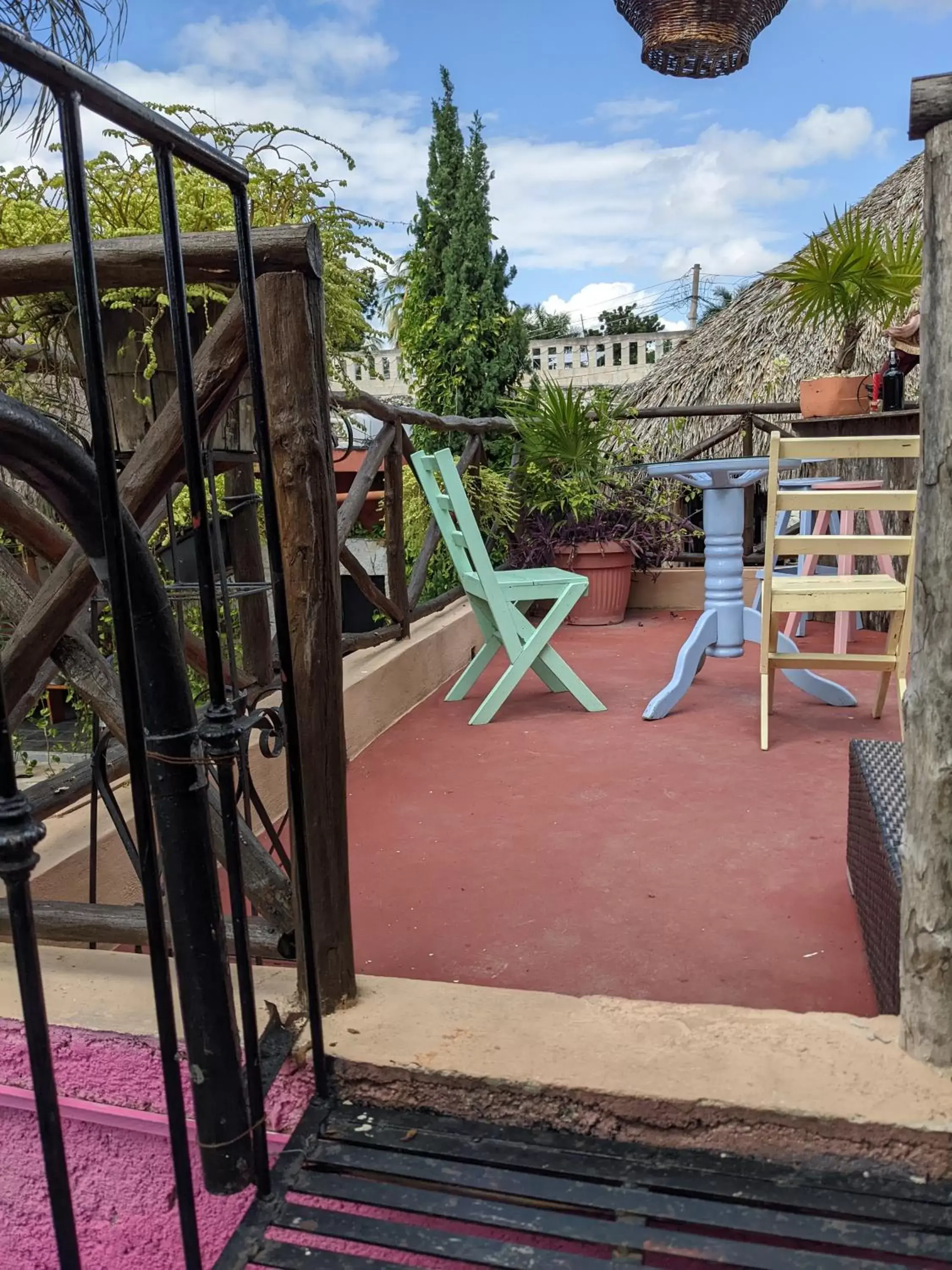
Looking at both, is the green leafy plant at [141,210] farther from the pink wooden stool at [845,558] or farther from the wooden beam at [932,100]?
the pink wooden stool at [845,558]

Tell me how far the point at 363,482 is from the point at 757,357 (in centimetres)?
566

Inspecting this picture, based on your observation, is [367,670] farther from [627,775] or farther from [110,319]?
[110,319]

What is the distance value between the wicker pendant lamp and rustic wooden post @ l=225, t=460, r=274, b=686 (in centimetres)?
376

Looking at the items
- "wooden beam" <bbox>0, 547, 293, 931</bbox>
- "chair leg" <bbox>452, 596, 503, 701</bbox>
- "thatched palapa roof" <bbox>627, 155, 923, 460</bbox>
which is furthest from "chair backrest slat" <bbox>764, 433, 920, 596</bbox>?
"thatched palapa roof" <bbox>627, 155, 923, 460</bbox>

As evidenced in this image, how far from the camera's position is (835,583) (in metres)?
2.99

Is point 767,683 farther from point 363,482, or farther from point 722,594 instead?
point 363,482

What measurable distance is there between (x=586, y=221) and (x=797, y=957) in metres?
24.4

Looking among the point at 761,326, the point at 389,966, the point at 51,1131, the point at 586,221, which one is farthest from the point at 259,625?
the point at 586,221

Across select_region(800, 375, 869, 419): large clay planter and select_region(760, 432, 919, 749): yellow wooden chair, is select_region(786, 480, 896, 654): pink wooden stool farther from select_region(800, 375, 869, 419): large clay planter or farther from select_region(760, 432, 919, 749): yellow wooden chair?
select_region(760, 432, 919, 749): yellow wooden chair

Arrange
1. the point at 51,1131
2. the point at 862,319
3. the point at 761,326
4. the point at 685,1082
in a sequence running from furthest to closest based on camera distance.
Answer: the point at 761,326, the point at 862,319, the point at 685,1082, the point at 51,1131

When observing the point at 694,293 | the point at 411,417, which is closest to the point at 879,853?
the point at 411,417

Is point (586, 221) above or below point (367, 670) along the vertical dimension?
above

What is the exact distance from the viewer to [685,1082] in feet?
3.83

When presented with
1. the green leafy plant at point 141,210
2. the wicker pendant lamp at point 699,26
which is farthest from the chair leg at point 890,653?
the wicker pendant lamp at point 699,26
